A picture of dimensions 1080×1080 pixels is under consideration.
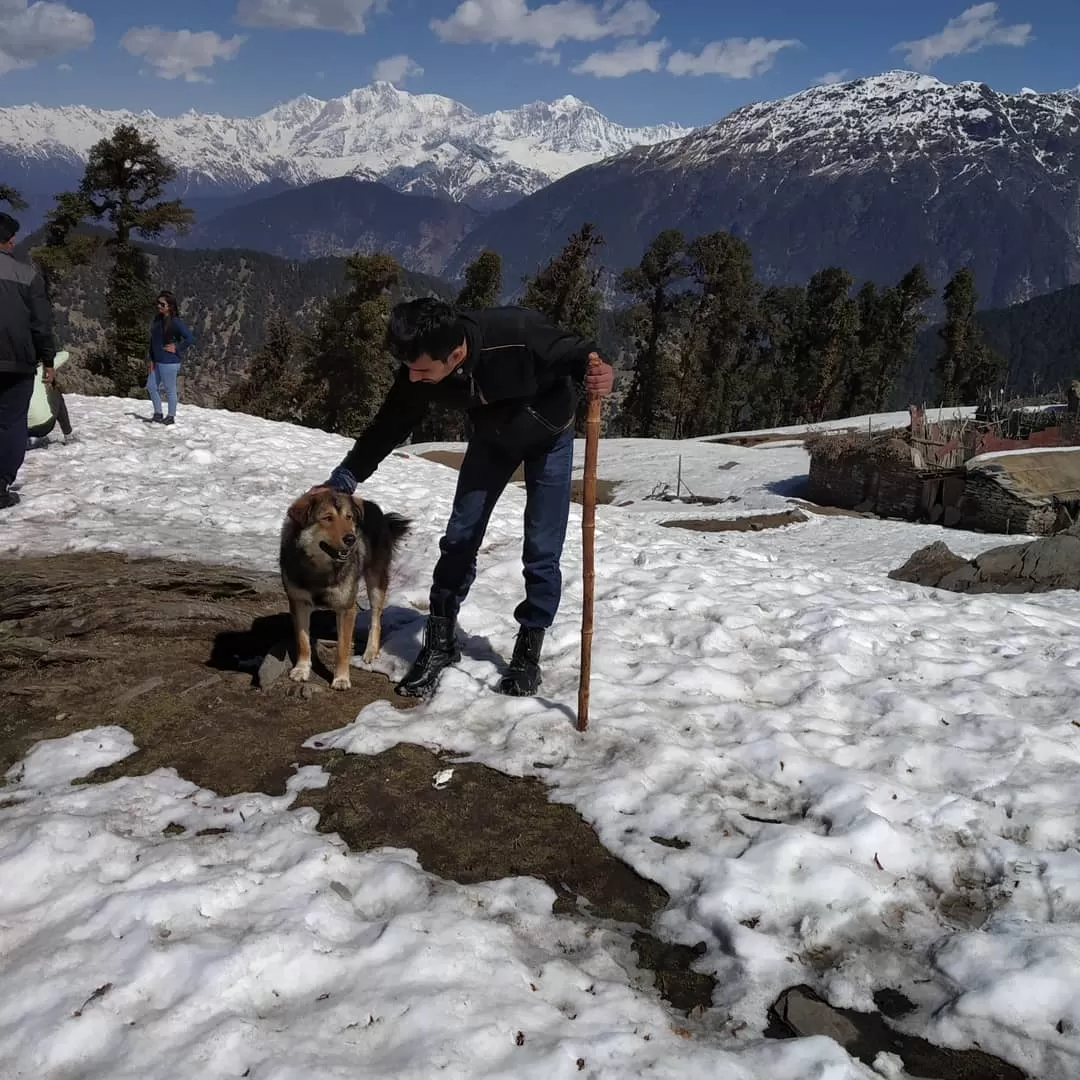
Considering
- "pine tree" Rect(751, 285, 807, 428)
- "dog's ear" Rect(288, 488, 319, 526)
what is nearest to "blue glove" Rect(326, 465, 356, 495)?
"dog's ear" Rect(288, 488, 319, 526)

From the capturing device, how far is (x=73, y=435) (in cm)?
1373

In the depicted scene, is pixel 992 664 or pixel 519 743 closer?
pixel 519 743

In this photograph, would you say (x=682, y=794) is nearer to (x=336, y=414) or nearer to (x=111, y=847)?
(x=111, y=847)

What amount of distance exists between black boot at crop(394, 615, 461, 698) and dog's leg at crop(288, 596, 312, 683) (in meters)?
0.64

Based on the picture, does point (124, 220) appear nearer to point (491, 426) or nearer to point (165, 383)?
point (165, 383)

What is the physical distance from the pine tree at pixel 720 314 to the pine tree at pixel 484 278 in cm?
1606

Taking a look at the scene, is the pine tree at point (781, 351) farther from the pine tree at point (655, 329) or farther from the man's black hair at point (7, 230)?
the man's black hair at point (7, 230)

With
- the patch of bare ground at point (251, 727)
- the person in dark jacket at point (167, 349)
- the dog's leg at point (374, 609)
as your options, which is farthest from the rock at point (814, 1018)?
the person in dark jacket at point (167, 349)

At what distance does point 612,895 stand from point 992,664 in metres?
4.09

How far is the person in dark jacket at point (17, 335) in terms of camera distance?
8.23 meters

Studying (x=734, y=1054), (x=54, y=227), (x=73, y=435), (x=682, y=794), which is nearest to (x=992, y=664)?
(x=682, y=794)

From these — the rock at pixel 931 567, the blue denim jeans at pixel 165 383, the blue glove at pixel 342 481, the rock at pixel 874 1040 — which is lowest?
the rock at pixel 874 1040

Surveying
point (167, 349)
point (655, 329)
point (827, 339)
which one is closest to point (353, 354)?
point (655, 329)

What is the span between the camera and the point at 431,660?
17.9 feet
